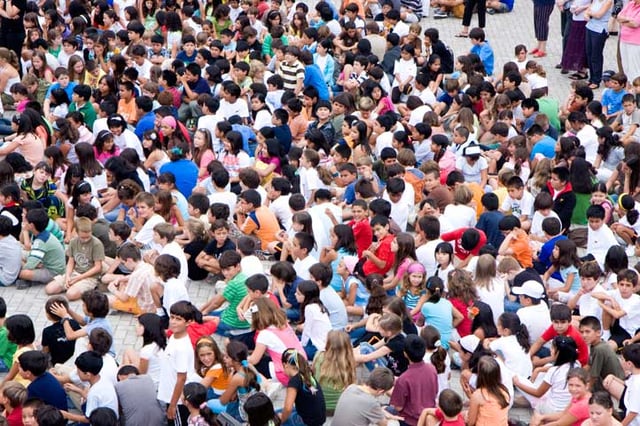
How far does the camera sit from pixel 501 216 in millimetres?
11750

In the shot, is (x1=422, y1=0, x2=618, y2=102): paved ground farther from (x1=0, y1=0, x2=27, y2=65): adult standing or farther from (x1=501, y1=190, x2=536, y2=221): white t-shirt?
(x1=0, y1=0, x2=27, y2=65): adult standing

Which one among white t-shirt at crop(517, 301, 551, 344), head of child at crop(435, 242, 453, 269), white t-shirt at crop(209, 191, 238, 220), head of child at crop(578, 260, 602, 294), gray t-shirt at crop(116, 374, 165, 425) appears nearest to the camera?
gray t-shirt at crop(116, 374, 165, 425)

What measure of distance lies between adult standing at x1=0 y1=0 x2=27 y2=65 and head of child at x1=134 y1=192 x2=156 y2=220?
5.71 metres

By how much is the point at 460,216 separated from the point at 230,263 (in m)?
2.75

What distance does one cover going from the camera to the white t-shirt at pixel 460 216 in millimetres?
11898

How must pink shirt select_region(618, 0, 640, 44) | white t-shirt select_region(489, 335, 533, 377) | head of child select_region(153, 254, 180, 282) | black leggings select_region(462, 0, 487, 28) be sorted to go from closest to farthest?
1. white t-shirt select_region(489, 335, 533, 377)
2. head of child select_region(153, 254, 180, 282)
3. pink shirt select_region(618, 0, 640, 44)
4. black leggings select_region(462, 0, 487, 28)

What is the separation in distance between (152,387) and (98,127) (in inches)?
225

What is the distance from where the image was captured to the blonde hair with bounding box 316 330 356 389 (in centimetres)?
917

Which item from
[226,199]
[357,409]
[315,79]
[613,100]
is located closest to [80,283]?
[226,199]

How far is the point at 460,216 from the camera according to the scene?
11906 mm

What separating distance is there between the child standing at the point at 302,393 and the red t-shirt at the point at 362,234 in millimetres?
2771

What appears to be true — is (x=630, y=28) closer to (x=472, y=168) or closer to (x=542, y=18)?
(x=542, y=18)

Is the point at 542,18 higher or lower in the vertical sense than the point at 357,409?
lower

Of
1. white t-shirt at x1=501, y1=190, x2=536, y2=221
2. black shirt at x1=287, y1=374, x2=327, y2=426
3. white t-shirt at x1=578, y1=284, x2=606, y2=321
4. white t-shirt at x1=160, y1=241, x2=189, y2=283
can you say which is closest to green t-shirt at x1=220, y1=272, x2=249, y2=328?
white t-shirt at x1=160, y1=241, x2=189, y2=283
